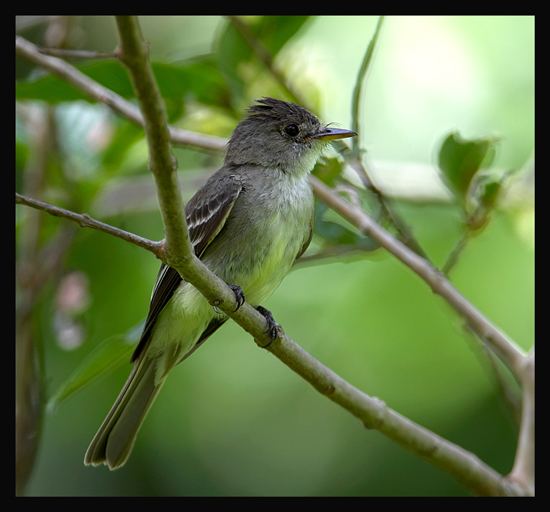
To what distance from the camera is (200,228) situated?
3.09m

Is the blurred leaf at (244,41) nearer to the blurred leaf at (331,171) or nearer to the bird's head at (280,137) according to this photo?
the bird's head at (280,137)

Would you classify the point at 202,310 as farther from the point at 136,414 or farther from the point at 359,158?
the point at 359,158

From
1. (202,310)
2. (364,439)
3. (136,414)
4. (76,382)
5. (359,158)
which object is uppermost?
(359,158)

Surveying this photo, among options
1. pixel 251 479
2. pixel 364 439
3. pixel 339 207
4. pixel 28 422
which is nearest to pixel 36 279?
pixel 28 422

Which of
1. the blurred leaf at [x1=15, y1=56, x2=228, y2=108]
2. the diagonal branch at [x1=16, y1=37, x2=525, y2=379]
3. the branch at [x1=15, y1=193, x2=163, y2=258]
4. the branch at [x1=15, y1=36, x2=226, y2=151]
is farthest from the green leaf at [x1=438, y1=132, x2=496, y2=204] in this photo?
the branch at [x1=15, y1=193, x2=163, y2=258]

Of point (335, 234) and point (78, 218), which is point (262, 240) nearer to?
point (335, 234)

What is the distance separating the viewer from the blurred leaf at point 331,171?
3.19m

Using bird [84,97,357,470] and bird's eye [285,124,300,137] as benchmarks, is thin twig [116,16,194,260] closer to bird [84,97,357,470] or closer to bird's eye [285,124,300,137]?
bird [84,97,357,470]

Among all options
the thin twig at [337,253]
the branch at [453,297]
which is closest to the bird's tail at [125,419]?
the thin twig at [337,253]

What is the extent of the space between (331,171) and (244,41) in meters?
0.64

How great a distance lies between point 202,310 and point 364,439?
1.85 metres

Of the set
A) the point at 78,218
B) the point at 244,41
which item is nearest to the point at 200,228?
the point at 244,41

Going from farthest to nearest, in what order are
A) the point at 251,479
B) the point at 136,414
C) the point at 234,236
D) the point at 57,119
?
the point at 251,479, the point at 57,119, the point at 136,414, the point at 234,236

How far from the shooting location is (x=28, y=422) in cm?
328
